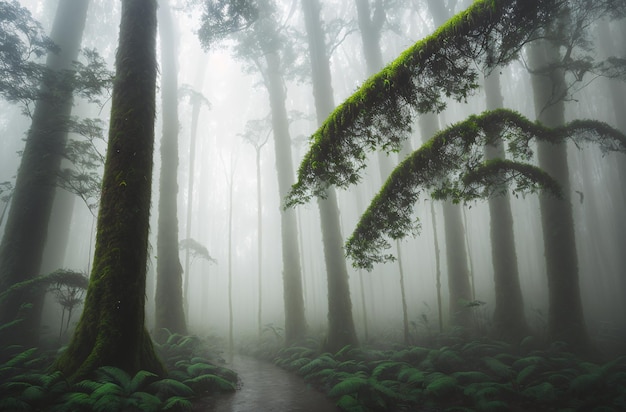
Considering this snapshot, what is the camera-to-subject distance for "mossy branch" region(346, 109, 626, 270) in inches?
239

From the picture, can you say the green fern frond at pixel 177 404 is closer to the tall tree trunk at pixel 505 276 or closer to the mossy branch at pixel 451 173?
the mossy branch at pixel 451 173

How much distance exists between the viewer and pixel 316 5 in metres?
15.2

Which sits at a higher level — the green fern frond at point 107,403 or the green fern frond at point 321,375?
the green fern frond at point 107,403

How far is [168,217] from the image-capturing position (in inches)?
547

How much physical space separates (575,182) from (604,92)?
330 inches

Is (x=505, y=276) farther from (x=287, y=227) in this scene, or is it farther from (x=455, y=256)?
(x=287, y=227)

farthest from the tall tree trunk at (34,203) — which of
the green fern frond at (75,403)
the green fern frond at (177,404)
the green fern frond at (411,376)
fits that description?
the green fern frond at (411,376)

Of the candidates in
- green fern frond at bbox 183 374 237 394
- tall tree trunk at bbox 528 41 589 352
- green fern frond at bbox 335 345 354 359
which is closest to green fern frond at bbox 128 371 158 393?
green fern frond at bbox 183 374 237 394

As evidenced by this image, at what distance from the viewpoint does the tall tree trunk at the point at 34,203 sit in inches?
342

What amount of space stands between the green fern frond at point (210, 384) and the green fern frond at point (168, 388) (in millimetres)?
1066

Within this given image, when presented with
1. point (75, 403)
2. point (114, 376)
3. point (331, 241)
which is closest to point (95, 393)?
point (75, 403)

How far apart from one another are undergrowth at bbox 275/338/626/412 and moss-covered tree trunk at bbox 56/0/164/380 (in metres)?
4.16

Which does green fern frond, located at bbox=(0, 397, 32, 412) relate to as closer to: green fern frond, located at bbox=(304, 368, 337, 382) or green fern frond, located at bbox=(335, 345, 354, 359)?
green fern frond, located at bbox=(304, 368, 337, 382)

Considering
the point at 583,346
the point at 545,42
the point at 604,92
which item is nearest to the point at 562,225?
the point at 583,346
